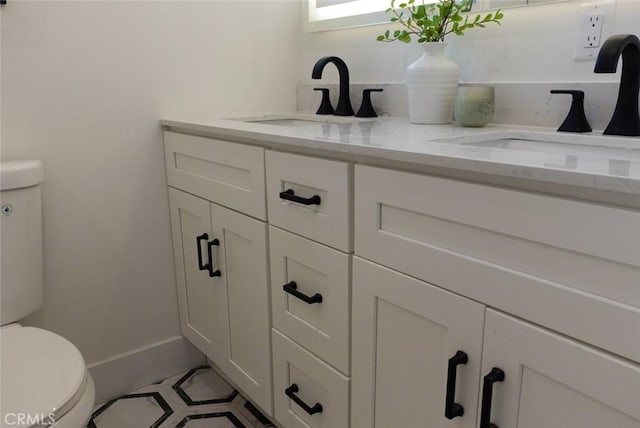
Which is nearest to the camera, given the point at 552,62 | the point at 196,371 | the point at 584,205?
the point at 584,205

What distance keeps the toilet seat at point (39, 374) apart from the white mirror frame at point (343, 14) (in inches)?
48.5

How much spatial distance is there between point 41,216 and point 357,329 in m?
0.96

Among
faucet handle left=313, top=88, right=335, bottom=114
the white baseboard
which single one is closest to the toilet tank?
the white baseboard

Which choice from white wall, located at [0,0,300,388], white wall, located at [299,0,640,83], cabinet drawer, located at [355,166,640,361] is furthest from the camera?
white wall, located at [0,0,300,388]

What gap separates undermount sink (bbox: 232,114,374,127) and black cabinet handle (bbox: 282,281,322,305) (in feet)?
1.98

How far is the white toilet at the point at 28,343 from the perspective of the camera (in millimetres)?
918

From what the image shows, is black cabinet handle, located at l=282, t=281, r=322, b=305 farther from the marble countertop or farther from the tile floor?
the tile floor

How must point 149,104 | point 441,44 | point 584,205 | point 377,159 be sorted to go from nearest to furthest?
point 584,205 < point 377,159 < point 441,44 < point 149,104

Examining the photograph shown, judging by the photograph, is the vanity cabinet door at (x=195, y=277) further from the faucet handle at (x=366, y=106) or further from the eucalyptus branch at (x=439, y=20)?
the eucalyptus branch at (x=439, y=20)

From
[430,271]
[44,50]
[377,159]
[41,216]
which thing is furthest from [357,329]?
[44,50]

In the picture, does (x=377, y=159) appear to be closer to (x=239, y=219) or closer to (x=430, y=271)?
(x=430, y=271)

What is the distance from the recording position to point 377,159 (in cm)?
89

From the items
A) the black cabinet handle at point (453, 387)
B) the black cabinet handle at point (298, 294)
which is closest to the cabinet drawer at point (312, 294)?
the black cabinet handle at point (298, 294)

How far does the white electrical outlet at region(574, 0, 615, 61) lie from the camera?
1.06 meters
